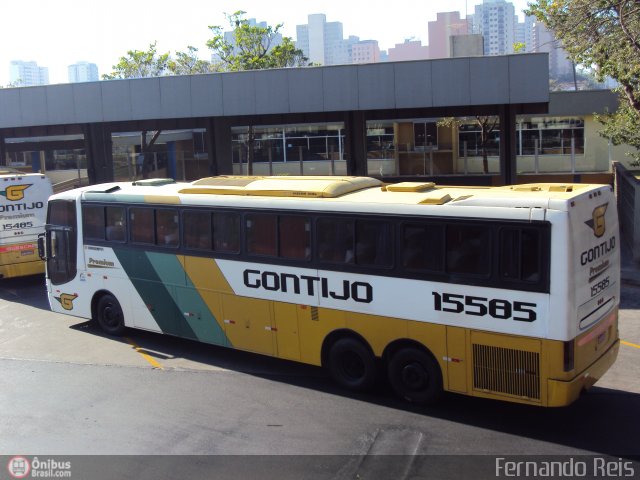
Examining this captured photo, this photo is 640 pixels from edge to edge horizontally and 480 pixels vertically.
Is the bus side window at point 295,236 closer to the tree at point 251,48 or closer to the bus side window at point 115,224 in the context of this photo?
the bus side window at point 115,224

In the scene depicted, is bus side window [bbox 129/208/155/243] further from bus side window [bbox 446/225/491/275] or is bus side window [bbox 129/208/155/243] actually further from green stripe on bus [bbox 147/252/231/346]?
bus side window [bbox 446/225/491/275]

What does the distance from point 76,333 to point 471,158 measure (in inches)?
998

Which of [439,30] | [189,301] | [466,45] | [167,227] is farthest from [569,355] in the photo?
[439,30]

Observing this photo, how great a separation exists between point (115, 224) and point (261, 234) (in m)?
3.52

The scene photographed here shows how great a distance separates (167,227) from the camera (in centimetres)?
1138

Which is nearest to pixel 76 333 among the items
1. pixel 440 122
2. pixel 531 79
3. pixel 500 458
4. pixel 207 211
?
pixel 207 211

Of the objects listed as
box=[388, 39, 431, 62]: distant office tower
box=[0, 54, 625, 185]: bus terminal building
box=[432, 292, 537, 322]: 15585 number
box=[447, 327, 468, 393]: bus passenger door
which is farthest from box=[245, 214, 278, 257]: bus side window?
box=[388, 39, 431, 62]: distant office tower

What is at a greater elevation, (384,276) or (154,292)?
(384,276)

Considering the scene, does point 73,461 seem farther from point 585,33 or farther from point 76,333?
point 585,33

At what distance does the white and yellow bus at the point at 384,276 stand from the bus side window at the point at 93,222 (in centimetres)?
3

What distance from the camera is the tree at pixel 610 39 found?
698 inches

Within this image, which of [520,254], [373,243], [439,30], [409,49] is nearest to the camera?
[520,254]

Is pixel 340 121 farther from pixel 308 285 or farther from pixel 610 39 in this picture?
pixel 308 285

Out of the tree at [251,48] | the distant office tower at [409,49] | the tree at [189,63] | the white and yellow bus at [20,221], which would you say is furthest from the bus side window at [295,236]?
the distant office tower at [409,49]
